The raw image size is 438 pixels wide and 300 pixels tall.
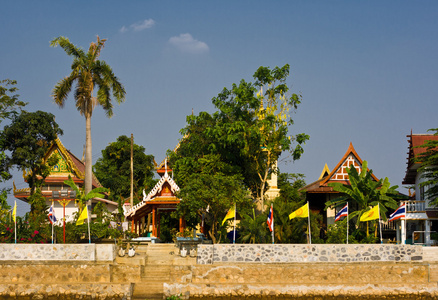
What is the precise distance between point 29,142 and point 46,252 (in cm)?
1629

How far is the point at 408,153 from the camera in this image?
3516 cm

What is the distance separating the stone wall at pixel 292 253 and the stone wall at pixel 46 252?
479cm

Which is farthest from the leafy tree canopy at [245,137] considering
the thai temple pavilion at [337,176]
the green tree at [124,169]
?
the green tree at [124,169]

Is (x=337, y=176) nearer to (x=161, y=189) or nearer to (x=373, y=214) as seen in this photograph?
(x=373, y=214)

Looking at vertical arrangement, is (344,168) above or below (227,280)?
above

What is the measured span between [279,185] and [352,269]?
72.0 feet

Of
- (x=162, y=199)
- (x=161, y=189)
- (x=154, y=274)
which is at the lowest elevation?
(x=154, y=274)

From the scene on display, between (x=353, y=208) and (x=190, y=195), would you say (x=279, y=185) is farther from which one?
(x=190, y=195)

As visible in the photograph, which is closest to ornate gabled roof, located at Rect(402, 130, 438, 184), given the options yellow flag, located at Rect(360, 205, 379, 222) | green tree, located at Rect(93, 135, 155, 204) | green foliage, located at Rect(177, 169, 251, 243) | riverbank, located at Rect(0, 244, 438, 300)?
yellow flag, located at Rect(360, 205, 379, 222)

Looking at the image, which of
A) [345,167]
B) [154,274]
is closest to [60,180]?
[154,274]

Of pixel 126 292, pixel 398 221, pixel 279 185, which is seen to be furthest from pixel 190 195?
pixel 279 185

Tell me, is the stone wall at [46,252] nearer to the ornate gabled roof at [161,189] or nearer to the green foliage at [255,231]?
the green foliage at [255,231]

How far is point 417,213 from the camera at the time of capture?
31312 mm

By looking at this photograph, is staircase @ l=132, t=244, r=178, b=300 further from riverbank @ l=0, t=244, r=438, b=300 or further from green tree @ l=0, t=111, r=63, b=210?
green tree @ l=0, t=111, r=63, b=210
